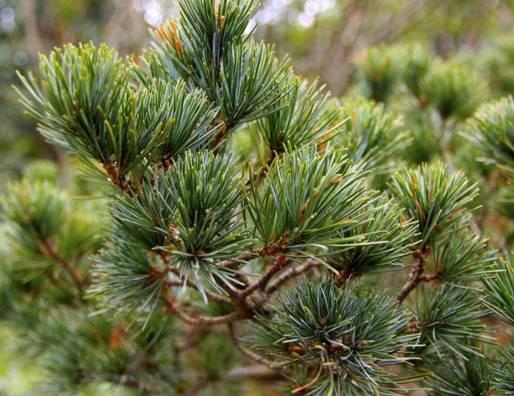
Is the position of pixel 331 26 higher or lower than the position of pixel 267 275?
Answer: higher

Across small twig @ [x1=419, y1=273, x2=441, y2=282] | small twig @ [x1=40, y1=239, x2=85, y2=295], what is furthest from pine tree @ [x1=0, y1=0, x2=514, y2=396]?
small twig @ [x1=40, y1=239, x2=85, y2=295]

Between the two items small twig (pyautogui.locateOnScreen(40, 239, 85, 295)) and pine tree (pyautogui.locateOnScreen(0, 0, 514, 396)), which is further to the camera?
small twig (pyautogui.locateOnScreen(40, 239, 85, 295))

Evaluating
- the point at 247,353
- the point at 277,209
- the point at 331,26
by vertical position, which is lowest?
the point at 247,353

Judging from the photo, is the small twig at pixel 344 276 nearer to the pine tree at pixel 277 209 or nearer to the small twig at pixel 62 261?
the pine tree at pixel 277 209

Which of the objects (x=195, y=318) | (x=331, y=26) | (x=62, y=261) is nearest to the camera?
(x=195, y=318)

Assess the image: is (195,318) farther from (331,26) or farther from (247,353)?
(331,26)

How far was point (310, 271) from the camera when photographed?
506mm

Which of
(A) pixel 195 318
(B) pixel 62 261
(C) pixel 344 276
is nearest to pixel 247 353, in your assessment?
(A) pixel 195 318

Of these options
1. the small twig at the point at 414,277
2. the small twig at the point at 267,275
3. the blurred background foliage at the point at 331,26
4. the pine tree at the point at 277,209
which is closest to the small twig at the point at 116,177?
the pine tree at the point at 277,209

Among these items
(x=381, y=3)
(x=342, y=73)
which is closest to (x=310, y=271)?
(x=342, y=73)

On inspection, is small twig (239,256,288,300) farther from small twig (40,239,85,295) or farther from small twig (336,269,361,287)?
small twig (40,239,85,295)

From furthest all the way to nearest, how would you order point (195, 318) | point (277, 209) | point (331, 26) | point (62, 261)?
1. point (331, 26)
2. point (62, 261)
3. point (195, 318)
4. point (277, 209)

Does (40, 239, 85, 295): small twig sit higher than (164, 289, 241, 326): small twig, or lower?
higher

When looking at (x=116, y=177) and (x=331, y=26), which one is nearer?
(x=116, y=177)
